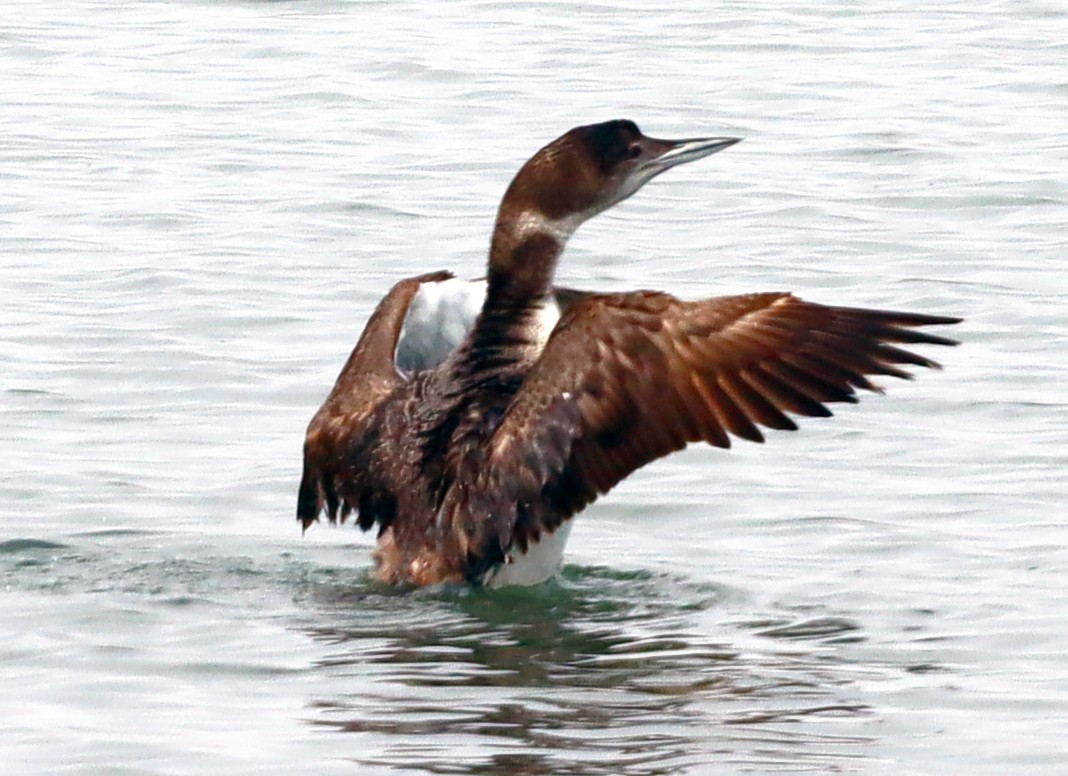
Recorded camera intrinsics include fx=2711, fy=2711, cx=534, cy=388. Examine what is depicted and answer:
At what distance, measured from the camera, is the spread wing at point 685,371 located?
7129 millimetres

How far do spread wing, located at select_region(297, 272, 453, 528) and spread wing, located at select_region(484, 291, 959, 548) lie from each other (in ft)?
3.01

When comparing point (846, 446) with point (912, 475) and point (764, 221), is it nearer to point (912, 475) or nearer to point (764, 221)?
point (912, 475)

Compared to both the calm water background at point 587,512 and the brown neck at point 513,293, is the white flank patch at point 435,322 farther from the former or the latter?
the calm water background at point 587,512

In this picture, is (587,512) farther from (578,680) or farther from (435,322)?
(578,680)

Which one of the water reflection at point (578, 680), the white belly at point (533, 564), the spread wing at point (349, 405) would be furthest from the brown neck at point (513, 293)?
the water reflection at point (578, 680)

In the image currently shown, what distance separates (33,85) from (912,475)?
367 inches

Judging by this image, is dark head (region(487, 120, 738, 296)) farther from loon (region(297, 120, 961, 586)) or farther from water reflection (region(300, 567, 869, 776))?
water reflection (region(300, 567, 869, 776))

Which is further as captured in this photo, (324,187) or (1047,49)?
(1047,49)

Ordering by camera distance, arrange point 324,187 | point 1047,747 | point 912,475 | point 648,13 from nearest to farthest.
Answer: point 1047,747
point 912,475
point 324,187
point 648,13

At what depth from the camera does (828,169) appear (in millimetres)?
14148

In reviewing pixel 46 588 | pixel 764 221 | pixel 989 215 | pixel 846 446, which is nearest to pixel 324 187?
pixel 764 221

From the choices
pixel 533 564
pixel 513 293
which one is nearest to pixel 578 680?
pixel 533 564

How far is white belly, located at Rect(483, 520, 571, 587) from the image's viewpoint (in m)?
7.70

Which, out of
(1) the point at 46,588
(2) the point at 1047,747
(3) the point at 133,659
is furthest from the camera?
(1) the point at 46,588
